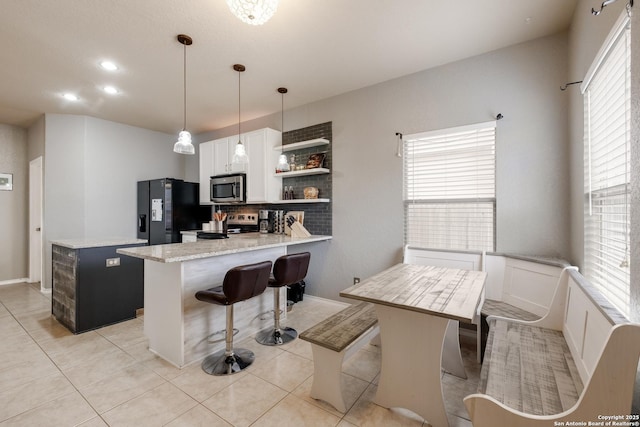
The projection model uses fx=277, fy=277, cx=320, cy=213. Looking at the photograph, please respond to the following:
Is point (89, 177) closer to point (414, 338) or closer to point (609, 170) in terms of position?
point (414, 338)

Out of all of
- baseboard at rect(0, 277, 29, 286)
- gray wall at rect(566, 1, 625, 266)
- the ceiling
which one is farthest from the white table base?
baseboard at rect(0, 277, 29, 286)

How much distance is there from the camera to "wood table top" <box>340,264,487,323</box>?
1.42 meters

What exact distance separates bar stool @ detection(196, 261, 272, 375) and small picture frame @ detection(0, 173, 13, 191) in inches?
209

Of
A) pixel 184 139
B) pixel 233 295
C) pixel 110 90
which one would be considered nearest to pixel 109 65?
pixel 110 90

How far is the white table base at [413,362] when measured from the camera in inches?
62.6

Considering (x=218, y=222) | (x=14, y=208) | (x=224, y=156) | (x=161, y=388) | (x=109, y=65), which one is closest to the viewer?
(x=161, y=388)

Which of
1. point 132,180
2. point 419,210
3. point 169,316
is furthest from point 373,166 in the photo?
point 132,180

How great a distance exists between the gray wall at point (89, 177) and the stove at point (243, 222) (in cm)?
180

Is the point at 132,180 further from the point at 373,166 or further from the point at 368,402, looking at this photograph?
the point at 368,402

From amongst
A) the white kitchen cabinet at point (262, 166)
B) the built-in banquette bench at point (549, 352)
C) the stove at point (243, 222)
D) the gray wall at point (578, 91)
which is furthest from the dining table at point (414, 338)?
the stove at point (243, 222)

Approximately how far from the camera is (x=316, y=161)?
372 cm

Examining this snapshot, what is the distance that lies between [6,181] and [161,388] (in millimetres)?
5457

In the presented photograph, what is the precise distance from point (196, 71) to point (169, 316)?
8.18 ft

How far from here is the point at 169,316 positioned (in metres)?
2.29
